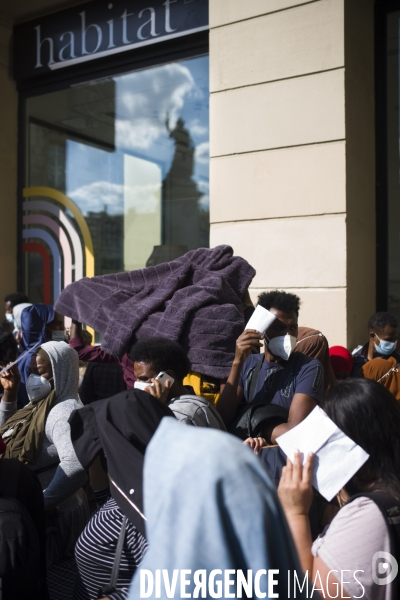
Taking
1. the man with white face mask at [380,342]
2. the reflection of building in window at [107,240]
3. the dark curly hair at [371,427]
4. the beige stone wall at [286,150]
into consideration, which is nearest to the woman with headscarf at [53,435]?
the dark curly hair at [371,427]

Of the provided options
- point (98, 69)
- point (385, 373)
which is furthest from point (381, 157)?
point (98, 69)

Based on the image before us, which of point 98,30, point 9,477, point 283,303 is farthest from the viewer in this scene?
point 98,30

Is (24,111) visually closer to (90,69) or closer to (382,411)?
(90,69)

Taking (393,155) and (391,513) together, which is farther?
(393,155)

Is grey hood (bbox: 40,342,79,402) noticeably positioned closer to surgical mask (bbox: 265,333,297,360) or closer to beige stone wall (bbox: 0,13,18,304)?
surgical mask (bbox: 265,333,297,360)

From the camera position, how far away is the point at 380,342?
4.57m

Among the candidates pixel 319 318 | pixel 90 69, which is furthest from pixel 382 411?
pixel 90 69

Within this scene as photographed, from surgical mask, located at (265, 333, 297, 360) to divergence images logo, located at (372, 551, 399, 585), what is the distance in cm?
159

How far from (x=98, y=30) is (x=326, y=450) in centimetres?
612

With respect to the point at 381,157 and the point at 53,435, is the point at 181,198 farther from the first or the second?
the point at 53,435

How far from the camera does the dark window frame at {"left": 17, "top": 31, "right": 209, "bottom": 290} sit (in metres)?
6.27

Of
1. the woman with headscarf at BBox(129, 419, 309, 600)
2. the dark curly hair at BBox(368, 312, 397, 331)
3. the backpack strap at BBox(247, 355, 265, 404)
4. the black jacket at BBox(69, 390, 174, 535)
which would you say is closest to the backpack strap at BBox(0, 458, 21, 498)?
the black jacket at BBox(69, 390, 174, 535)

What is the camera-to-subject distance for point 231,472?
103cm

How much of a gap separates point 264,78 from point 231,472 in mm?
4599
